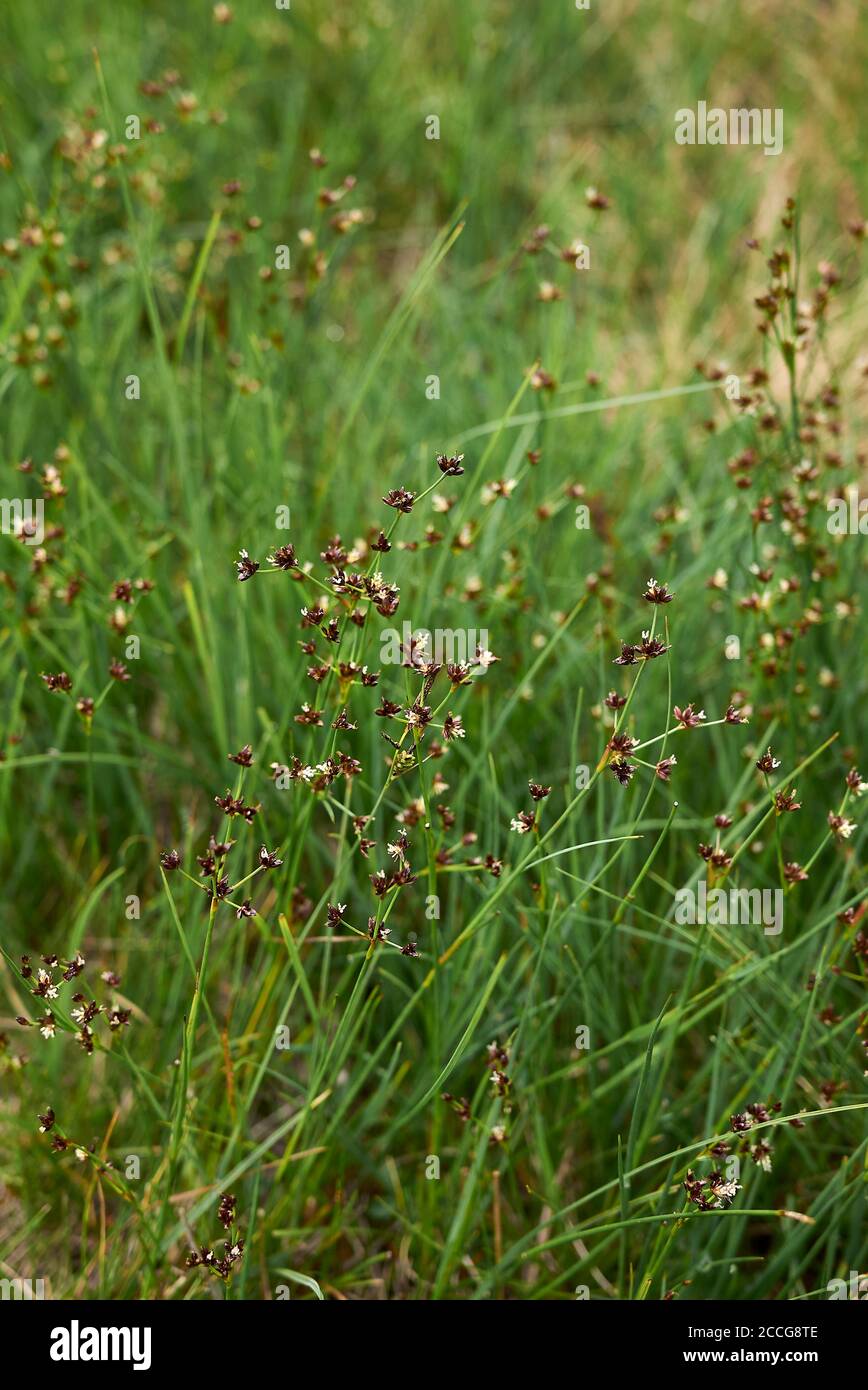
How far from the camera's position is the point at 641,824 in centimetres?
300

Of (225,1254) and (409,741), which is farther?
(409,741)

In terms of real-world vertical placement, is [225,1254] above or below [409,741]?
below

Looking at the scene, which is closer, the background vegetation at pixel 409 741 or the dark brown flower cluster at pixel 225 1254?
the dark brown flower cluster at pixel 225 1254

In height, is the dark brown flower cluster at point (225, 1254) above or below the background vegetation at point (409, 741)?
below

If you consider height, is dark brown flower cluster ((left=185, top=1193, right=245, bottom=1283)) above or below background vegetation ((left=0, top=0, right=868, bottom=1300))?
below

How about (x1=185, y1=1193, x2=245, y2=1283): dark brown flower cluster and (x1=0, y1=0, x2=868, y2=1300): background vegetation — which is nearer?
(x1=185, y1=1193, x2=245, y2=1283): dark brown flower cluster

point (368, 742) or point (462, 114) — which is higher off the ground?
point (462, 114)

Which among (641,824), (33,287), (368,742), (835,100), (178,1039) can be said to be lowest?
(178,1039)

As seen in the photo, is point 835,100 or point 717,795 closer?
point 717,795
